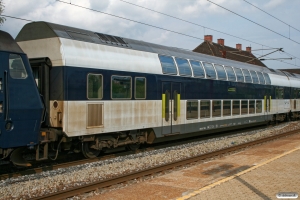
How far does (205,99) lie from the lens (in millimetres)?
14711

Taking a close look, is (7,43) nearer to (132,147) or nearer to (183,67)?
(132,147)

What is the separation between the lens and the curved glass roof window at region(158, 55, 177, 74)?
12500 mm

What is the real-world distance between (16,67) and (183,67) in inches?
277

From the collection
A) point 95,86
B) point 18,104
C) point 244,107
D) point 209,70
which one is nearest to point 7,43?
point 18,104

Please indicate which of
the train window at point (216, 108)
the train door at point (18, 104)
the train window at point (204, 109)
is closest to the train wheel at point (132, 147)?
the train window at point (204, 109)

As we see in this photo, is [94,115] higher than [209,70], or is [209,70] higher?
[209,70]

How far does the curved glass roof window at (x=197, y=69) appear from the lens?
46.4 feet

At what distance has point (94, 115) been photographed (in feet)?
32.1

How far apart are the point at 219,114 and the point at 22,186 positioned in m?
10.2

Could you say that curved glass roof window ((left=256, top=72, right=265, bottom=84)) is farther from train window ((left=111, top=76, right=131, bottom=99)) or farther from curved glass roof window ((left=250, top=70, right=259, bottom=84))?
train window ((left=111, top=76, right=131, bottom=99))

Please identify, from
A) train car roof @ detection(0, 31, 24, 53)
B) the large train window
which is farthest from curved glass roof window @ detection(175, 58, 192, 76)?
train car roof @ detection(0, 31, 24, 53)

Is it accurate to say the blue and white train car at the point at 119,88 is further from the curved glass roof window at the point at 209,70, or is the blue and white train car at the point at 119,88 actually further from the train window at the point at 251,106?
the train window at the point at 251,106

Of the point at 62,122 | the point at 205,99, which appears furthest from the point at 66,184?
the point at 205,99

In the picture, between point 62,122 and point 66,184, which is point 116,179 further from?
point 62,122
